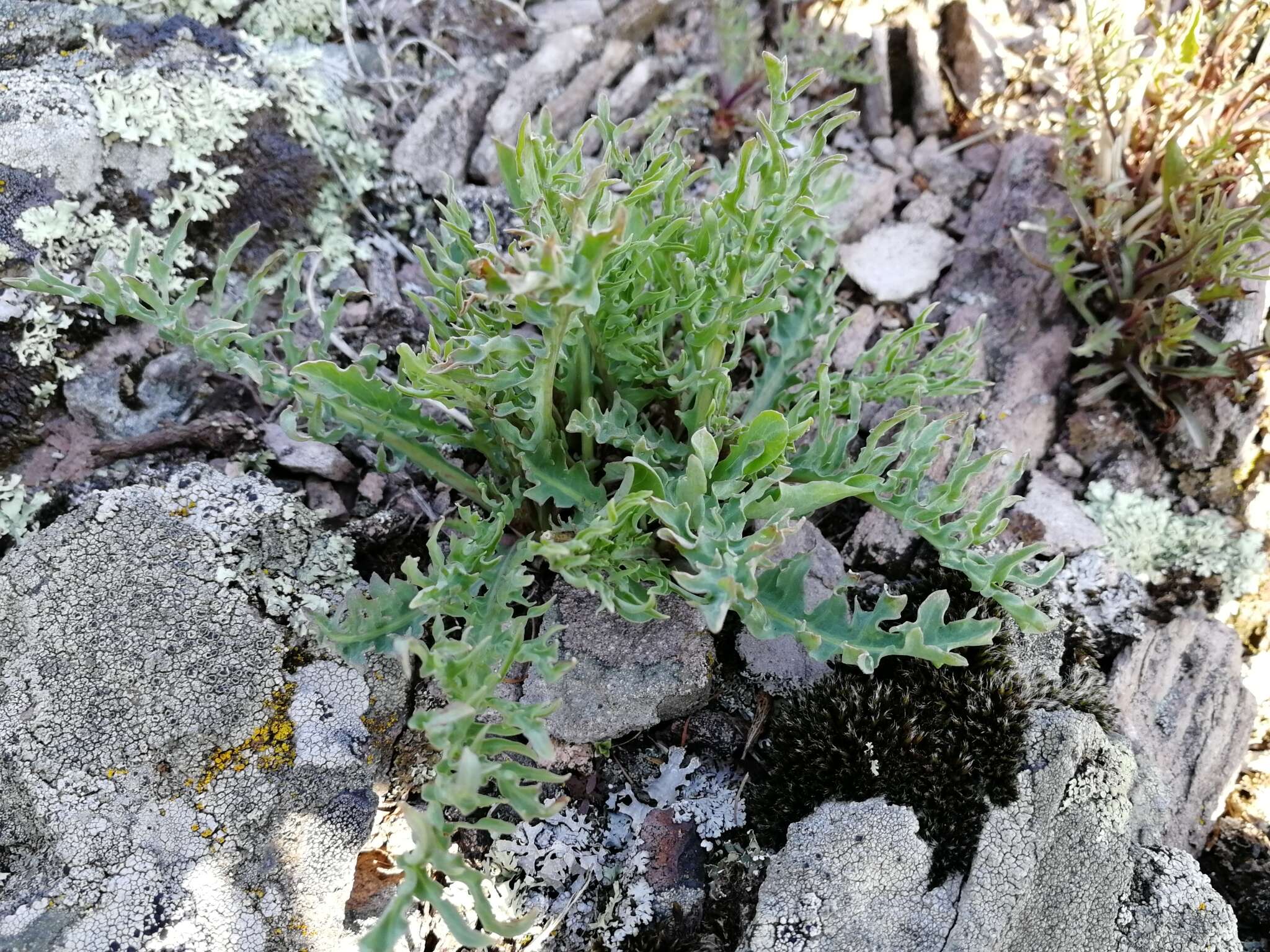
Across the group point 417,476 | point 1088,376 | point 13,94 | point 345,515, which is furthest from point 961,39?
point 13,94

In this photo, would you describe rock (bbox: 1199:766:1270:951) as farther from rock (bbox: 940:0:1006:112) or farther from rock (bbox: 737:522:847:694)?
rock (bbox: 940:0:1006:112)

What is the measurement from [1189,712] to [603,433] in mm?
2011

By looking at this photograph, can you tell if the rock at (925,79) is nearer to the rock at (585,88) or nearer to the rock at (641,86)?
the rock at (641,86)

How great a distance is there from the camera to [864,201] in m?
3.44

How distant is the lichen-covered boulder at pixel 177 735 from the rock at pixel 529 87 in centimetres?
158

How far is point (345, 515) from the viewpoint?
2.83 metres

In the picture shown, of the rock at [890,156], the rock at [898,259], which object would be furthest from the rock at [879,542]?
the rock at [890,156]

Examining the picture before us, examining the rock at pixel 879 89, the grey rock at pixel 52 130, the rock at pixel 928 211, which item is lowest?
the rock at pixel 928 211

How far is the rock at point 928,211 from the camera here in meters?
3.50

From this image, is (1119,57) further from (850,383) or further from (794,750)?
(794,750)

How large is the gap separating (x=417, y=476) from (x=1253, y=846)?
8.98ft

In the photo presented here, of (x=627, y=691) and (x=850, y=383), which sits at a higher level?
(x=850, y=383)

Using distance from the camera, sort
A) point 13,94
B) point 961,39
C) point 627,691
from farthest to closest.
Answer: point 961,39 < point 13,94 < point 627,691

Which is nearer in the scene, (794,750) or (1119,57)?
(794,750)
